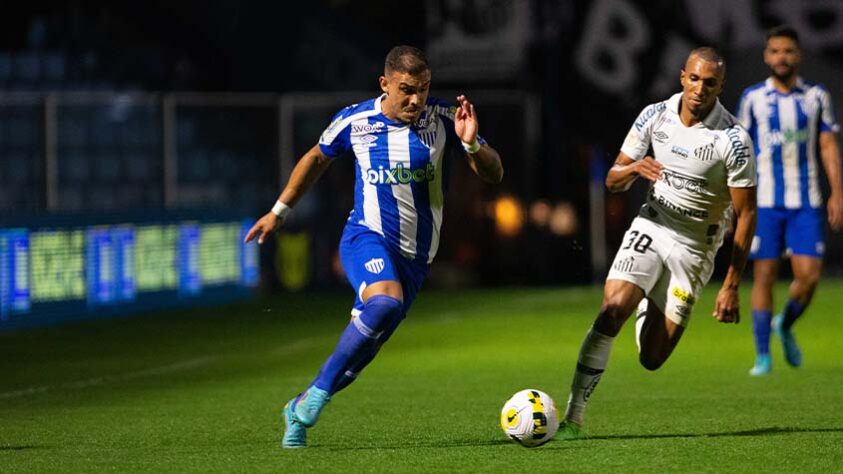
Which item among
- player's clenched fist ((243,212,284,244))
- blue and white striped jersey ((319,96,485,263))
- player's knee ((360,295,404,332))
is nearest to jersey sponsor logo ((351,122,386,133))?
blue and white striped jersey ((319,96,485,263))

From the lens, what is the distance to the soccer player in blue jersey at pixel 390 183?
8.21 m

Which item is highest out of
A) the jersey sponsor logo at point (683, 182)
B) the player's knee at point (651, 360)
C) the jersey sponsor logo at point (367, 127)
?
the jersey sponsor logo at point (367, 127)

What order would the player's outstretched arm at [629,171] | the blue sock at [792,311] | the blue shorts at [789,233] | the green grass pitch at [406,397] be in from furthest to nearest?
the blue sock at [792,311]
the blue shorts at [789,233]
the player's outstretched arm at [629,171]
the green grass pitch at [406,397]

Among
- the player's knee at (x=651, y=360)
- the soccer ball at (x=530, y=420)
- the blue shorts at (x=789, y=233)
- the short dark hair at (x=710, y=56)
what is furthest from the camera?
the blue shorts at (x=789, y=233)

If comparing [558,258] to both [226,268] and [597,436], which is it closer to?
[226,268]

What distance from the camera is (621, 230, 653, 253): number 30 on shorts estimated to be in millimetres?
8906

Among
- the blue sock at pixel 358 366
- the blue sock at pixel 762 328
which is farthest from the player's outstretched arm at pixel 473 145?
the blue sock at pixel 762 328

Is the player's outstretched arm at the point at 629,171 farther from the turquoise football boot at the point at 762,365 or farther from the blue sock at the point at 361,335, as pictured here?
the turquoise football boot at the point at 762,365

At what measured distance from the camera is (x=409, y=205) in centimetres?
846

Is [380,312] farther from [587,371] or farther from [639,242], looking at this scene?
[639,242]

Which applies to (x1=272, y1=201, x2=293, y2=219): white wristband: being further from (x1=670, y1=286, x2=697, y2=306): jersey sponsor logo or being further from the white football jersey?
(x1=670, y1=286, x2=697, y2=306): jersey sponsor logo

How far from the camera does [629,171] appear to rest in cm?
843

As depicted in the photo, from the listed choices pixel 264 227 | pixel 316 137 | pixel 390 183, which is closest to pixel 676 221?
pixel 390 183

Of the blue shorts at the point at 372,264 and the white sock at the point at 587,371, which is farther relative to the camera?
the white sock at the point at 587,371
